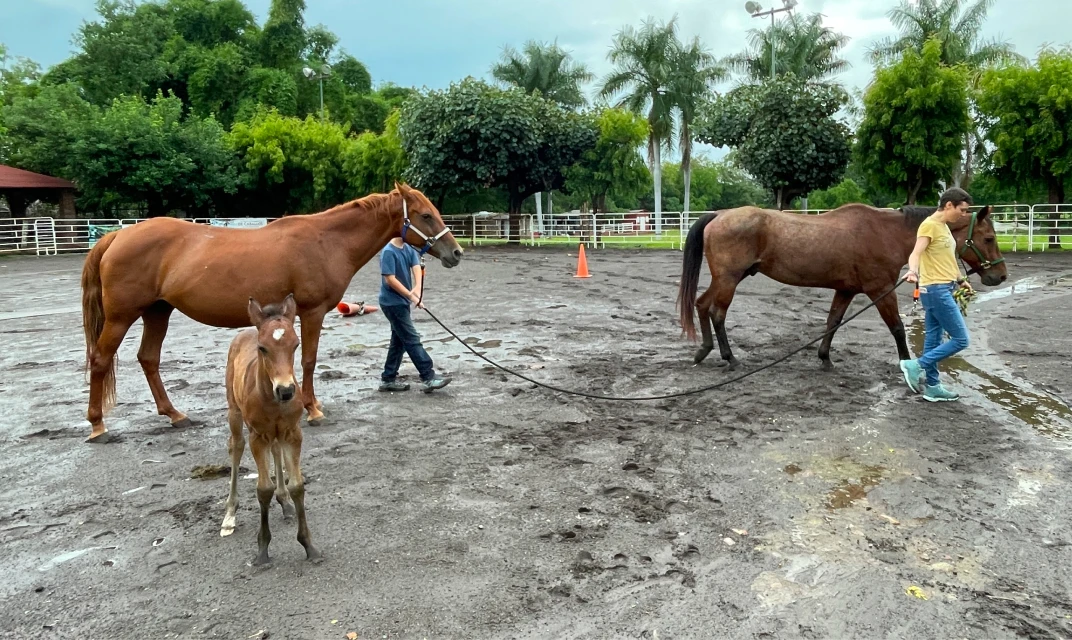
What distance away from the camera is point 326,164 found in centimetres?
3578

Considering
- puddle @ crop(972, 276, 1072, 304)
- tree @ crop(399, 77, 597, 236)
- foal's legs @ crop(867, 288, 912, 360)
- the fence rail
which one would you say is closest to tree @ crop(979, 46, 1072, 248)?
the fence rail

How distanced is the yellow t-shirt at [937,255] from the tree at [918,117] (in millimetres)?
21533

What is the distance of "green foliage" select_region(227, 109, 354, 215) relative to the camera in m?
35.3

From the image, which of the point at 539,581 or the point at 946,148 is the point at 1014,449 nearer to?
the point at 539,581

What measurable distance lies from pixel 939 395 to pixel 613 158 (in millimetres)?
27690

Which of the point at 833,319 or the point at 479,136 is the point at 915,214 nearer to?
the point at 833,319

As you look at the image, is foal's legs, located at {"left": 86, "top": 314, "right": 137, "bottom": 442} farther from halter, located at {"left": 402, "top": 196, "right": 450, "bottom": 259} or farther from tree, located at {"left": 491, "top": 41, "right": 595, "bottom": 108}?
tree, located at {"left": 491, "top": 41, "right": 595, "bottom": 108}

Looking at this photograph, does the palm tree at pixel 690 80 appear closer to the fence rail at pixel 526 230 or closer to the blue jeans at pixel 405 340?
the fence rail at pixel 526 230

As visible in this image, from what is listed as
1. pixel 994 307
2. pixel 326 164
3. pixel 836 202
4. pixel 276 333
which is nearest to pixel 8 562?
pixel 276 333

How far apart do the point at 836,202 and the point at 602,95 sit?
1343 inches

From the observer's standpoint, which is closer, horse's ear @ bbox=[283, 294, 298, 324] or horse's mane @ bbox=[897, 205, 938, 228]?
horse's ear @ bbox=[283, 294, 298, 324]

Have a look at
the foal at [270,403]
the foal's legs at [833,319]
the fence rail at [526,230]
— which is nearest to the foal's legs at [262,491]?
the foal at [270,403]

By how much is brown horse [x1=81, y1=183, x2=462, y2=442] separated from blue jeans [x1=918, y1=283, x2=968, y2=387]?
5.08m

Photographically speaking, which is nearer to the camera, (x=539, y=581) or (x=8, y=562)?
(x=539, y=581)
